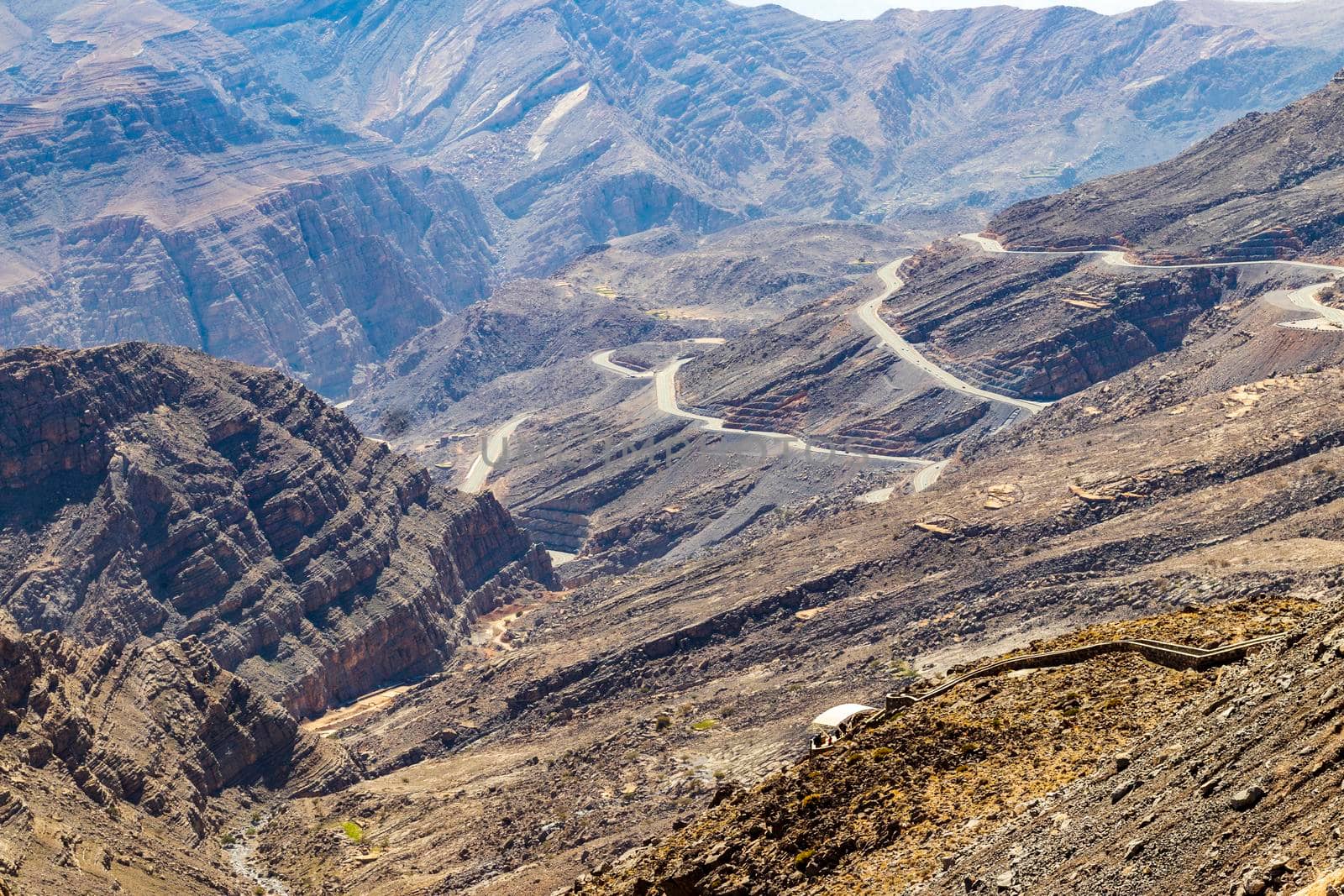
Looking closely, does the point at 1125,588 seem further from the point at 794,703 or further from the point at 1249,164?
the point at 1249,164

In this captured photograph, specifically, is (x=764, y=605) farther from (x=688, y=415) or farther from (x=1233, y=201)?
(x=1233, y=201)

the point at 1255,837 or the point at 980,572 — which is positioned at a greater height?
the point at 1255,837

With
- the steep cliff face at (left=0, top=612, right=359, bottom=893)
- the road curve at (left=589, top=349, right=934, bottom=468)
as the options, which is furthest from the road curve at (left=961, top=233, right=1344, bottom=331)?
the steep cliff face at (left=0, top=612, right=359, bottom=893)

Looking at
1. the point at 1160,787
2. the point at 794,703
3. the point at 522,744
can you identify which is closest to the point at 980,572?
the point at 794,703

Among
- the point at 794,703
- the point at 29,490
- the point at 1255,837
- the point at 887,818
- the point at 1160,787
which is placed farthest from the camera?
the point at 29,490

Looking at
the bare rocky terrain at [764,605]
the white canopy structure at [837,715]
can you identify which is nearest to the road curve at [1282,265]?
the bare rocky terrain at [764,605]

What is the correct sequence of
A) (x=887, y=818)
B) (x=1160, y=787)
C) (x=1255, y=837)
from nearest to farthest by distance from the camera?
(x=1255, y=837) < (x=1160, y=787) < (x=887, y=818)

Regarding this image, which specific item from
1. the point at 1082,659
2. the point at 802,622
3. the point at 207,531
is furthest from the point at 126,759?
the point at 1082,659
